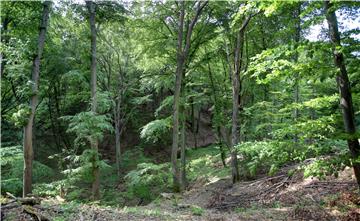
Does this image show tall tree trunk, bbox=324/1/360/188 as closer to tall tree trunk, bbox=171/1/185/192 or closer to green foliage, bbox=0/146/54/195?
tall tree trunk, bbox=171/1/185/192

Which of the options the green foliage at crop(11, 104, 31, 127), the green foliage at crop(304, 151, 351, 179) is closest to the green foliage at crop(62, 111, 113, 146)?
the green foliage at crop(11, 104, 31, 127)

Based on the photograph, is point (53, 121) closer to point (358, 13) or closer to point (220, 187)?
point (220, 187)

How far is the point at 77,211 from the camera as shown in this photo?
20.0 feet

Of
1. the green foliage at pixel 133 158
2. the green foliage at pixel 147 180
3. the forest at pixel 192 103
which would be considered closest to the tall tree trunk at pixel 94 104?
the forest at pixel 192 103

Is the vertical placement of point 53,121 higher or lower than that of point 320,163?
higher

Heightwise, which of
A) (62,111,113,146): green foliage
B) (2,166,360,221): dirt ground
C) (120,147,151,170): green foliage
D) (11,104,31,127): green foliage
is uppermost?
(11,104,31,127): green foliage

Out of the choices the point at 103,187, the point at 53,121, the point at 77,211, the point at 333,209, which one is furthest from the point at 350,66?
the point at 53,121

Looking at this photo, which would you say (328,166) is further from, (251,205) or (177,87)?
(177,87)

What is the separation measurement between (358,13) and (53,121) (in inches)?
794

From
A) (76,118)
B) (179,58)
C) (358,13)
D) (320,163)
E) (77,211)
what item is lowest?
(77,211)

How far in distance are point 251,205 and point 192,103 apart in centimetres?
577

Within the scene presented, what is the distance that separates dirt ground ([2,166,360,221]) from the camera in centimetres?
622

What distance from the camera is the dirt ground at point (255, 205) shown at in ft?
20.4

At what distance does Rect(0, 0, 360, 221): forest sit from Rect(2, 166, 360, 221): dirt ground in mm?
45
